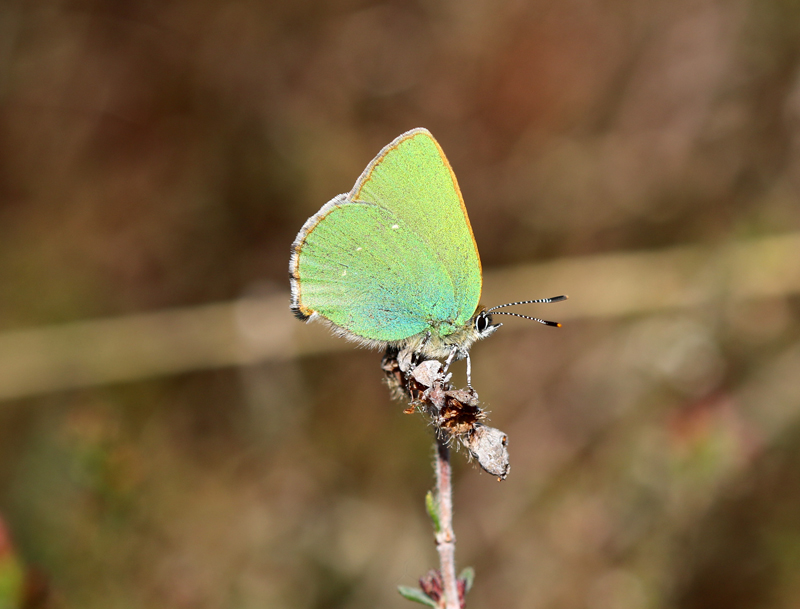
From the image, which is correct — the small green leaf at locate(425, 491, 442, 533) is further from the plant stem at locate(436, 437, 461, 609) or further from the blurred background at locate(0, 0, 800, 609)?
the blurred background at locate(0, 0, 800, 609)

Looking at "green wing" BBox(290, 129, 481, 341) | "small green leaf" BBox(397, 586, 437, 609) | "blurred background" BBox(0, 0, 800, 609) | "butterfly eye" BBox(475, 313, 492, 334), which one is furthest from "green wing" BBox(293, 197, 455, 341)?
"blurred background" BBox(0, 0, 800, 609)

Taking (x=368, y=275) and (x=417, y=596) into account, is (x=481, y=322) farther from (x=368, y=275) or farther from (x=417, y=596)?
(x=417, y=596)

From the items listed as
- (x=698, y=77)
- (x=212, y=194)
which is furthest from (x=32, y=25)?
(x=698, y=77)

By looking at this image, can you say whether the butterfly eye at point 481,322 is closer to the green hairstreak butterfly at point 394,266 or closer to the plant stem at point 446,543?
the green hairstreak butterfly at point 394,266

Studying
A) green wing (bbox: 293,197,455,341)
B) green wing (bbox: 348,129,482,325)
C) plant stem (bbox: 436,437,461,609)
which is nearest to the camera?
plant stem (bbox: 436,437,461,609)

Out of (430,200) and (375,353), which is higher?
(375,353)

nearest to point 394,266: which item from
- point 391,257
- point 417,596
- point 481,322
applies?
point 391,257
